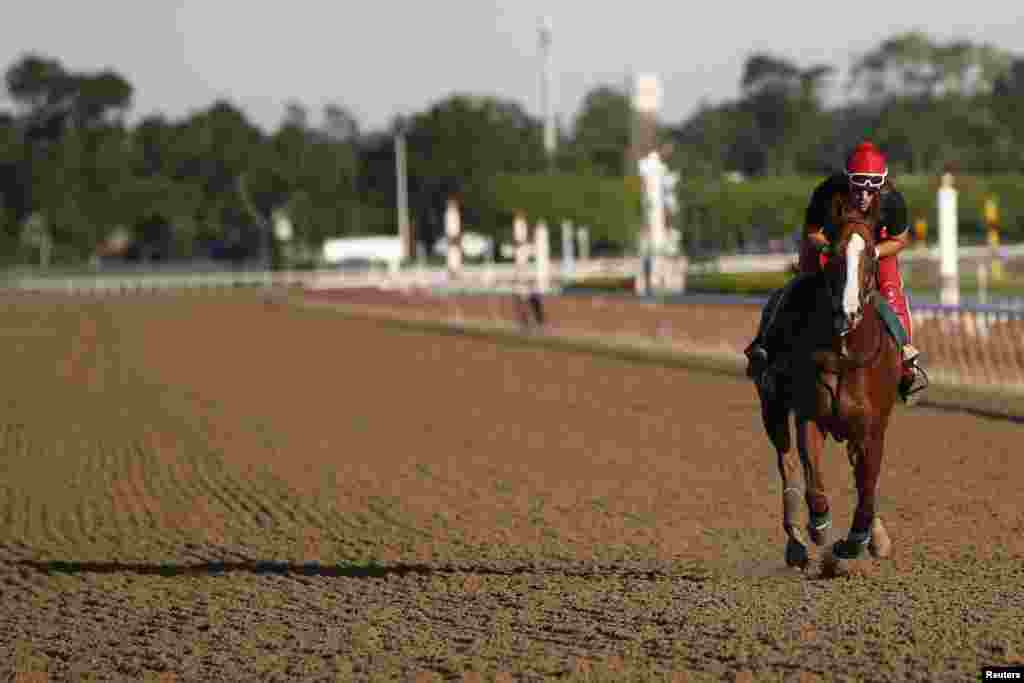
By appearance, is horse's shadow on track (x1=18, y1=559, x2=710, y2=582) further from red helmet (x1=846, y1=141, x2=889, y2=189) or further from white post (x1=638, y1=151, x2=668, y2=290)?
white post (x1=638, y1=151, x2=668, y2=290)

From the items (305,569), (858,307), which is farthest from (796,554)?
(305,569)

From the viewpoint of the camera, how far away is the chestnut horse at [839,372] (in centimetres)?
751

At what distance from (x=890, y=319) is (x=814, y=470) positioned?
72 cm

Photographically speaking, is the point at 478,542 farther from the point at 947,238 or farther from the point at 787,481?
the point at 947,238

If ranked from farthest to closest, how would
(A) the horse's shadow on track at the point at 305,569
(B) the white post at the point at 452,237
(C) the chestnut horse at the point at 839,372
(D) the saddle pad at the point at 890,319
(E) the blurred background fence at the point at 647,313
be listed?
(B) the white post at the point at 452,237
(E) the blurred background fence at the point at 647,313
(A) the horse's shadow on track at the point at 305,569
(D) the saddle pad at the point at 890,319
(C) the chestnut horse at the point at 839,372

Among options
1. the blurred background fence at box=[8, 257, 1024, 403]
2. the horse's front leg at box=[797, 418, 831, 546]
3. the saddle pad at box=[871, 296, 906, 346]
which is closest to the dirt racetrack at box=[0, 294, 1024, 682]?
the horse's front leg at box=[797, 418, 831, 546]

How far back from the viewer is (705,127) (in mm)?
100250

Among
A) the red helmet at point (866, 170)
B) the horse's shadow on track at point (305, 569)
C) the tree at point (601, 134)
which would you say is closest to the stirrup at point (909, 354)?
the red helmet at point (866, 170)

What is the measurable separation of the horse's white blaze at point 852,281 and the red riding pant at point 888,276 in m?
0.37

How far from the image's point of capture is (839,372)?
7.57 metres

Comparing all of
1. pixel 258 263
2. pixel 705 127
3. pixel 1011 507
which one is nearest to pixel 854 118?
pixel 705 127

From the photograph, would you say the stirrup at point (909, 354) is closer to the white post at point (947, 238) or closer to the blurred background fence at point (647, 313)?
the blurred background fence at point (647, 313)

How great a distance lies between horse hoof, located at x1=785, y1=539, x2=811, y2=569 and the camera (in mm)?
7984

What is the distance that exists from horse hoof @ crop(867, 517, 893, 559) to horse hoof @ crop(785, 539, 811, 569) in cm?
29
